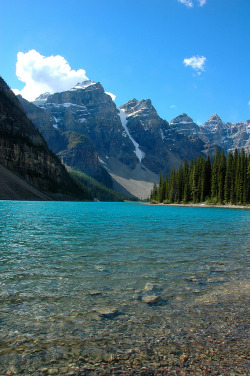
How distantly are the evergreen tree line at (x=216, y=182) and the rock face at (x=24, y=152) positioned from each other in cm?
8012

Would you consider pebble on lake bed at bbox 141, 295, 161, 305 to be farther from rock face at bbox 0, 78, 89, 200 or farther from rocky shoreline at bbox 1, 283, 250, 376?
rock face at bbox 0, 78, 89, 200

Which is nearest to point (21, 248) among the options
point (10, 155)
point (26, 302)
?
point (26, 302)

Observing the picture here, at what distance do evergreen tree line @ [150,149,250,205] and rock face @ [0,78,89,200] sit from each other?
8012 centimetres

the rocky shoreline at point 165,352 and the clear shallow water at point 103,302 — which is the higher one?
the rocky shoreline at point 165,352

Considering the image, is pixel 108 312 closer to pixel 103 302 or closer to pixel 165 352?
pixel 103 302

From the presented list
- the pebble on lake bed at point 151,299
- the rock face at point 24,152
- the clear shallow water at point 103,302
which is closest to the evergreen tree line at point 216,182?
the clear shallow water at point 103,302

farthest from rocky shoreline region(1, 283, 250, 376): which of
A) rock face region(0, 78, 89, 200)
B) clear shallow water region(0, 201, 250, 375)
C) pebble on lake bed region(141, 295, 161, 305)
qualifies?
rock face region(0, 78, 89, 200)

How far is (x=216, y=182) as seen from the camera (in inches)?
3792

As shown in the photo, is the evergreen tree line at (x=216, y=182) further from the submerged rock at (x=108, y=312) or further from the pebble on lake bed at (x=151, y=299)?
the submerged rock at (x=108, y=312)

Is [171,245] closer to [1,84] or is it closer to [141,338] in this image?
[141,338]

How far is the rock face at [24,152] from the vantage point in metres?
145

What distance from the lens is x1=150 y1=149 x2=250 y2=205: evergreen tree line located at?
86250mm

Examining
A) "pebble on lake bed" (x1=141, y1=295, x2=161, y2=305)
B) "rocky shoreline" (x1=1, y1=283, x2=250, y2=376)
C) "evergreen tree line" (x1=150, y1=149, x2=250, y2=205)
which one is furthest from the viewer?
"evergreen tree line" (x1=150, y1=149, x2=250, y2=205)

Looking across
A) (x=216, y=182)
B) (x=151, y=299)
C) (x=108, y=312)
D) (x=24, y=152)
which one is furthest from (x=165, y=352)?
(x=24, y=152)
